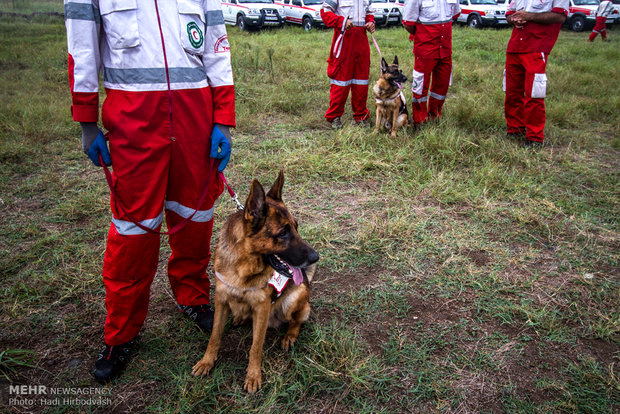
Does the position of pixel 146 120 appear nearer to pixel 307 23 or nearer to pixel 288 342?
pixel 288 342

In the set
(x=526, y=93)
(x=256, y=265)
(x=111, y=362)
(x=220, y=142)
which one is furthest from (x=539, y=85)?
(x=111, y=362)

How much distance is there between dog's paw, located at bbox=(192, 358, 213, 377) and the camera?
6.68ft

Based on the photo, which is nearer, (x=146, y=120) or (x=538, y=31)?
(x=146, y=120)

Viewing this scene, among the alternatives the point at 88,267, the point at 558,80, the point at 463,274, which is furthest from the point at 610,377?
the point at 558,80

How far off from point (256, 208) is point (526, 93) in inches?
170

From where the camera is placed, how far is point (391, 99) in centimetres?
523

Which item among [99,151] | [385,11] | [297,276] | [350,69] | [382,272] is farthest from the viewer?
[385,11]

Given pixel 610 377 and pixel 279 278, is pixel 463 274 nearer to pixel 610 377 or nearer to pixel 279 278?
pixel 610 377

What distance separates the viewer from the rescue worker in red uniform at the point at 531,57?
14.5 feet

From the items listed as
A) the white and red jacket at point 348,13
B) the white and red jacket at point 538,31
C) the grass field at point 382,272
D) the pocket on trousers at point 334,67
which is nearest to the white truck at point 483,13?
the grass field at point 382,272

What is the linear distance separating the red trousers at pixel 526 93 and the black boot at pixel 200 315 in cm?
440

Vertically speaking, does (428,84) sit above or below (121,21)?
below

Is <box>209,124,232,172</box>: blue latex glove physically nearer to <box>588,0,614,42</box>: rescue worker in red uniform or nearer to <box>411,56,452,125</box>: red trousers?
<box>411,56,452,125</box>: red trousers
